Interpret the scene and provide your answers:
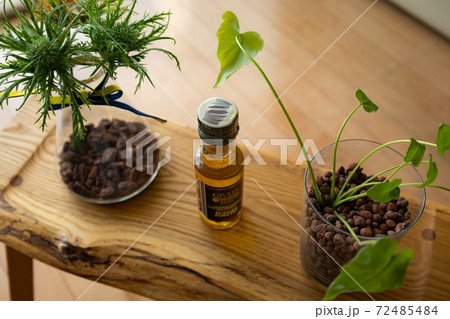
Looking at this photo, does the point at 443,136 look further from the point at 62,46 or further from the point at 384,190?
the point at 62,46

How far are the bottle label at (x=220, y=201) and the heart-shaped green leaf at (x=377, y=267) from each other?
0.28 meters

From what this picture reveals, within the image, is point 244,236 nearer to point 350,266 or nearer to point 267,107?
point 350,266

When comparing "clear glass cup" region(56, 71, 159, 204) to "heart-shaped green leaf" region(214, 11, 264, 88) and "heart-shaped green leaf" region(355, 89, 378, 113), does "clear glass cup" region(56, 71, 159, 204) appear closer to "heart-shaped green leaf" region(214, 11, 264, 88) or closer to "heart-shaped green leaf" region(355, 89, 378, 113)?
"heart-shaped green leaf" region(214, 11, 264, 88)

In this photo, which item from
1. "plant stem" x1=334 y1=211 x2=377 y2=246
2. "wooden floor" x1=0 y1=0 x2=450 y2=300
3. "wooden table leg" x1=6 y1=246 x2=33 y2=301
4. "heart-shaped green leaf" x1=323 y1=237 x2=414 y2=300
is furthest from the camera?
"wooden floor" x1=0 y1=0 x2=450 y2=300

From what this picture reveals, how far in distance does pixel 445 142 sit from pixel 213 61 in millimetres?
859

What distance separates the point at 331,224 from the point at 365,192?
6cm

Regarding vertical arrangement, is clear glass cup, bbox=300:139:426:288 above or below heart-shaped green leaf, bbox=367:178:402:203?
below

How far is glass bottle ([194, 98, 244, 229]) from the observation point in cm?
57

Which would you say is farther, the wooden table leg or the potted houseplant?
the wooden table leg

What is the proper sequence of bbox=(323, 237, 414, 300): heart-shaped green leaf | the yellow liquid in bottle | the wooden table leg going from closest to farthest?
bbox=(323, 237, 414, 300): heart-shaped green leaf < the yellow liquid in bottle < the wooden table leg

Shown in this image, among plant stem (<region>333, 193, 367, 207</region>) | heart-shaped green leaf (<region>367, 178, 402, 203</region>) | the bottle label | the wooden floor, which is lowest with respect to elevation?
the wooden floor

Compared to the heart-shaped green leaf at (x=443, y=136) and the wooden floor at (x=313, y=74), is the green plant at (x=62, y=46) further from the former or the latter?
the wooden floor at (x=313, y=74)

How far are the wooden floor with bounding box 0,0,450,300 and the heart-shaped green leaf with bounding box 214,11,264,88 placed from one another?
60cm

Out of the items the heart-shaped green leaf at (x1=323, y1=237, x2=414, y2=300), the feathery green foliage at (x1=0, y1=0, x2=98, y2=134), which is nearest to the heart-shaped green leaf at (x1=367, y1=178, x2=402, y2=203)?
the heart-shaped green leaf at (x1=323, y1=237, x2=414, y2=300)
